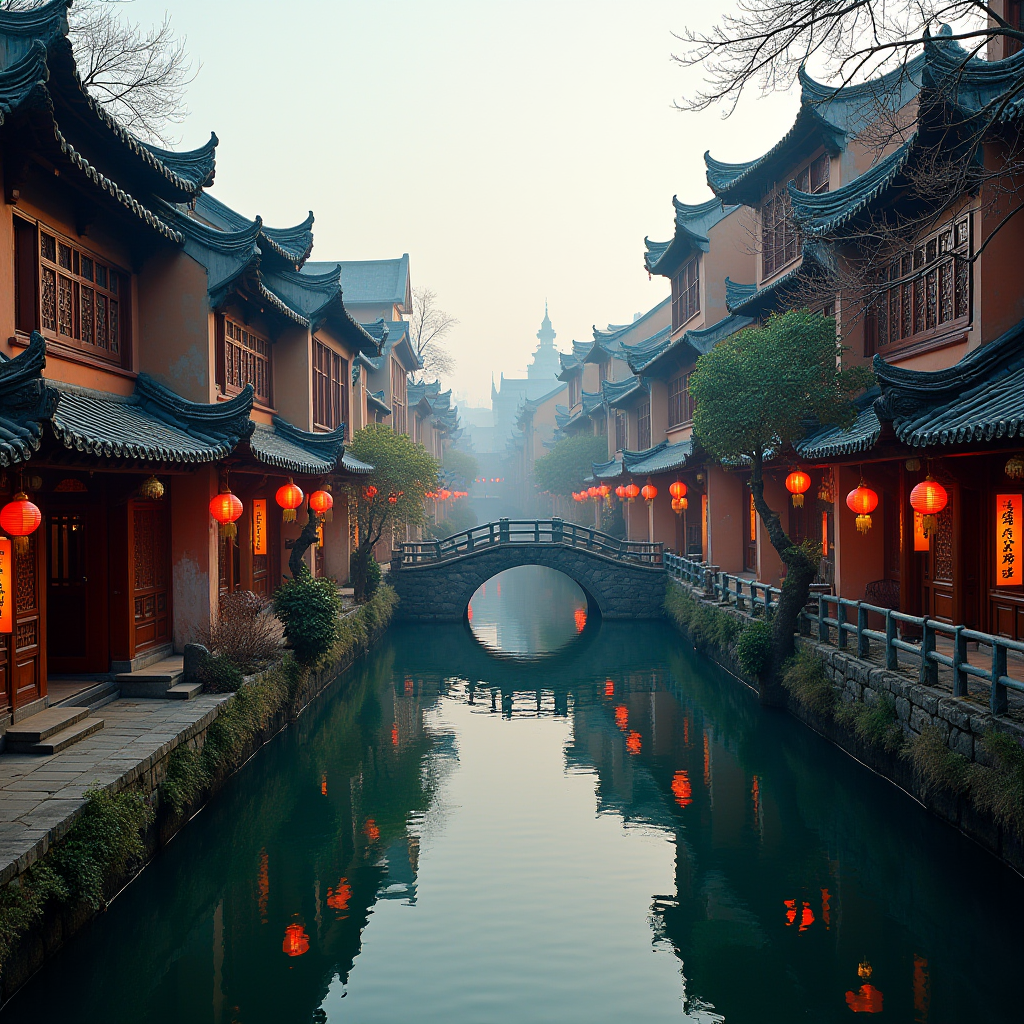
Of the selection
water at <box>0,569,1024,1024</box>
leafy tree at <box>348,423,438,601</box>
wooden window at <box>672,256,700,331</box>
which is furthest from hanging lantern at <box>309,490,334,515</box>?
wooden window at <box>672,256,700,331</box>

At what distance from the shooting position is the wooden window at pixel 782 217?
51.5ft

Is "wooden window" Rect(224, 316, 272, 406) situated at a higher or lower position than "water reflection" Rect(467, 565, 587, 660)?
higher

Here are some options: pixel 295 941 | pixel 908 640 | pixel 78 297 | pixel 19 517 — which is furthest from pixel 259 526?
pixel 908 640

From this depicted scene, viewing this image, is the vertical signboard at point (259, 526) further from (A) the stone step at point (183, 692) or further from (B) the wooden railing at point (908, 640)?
(B) the wooden railing at point (908, 640)

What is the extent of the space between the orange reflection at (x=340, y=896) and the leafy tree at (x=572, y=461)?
97.0 ft

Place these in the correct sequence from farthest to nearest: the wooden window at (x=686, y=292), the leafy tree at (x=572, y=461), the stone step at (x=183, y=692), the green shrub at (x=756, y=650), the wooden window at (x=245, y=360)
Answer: the leafy tree at (x=572, y=461)
the wooden window at (x=686, y=292)
the wooden window at (x=245, y=360)
the green shrub at (x=756, y=650)
the stone step at (x=183, y=692)

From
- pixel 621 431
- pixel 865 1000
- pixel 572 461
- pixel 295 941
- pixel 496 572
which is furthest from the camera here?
pixel 572 461

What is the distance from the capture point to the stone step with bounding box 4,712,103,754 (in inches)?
299

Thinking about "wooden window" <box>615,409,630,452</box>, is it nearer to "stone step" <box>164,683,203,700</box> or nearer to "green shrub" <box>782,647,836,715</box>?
"green shrub" <box>782,647,836,715</box>

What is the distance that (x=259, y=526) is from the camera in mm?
14070

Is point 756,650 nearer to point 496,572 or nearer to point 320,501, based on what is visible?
point 320,501

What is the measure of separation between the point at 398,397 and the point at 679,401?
12.6 meters

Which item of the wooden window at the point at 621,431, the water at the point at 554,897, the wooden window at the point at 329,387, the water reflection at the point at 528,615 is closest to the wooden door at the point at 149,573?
the water at the point at 554,897

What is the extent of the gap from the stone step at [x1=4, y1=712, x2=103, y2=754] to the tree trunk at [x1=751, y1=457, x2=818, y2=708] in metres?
8.57
